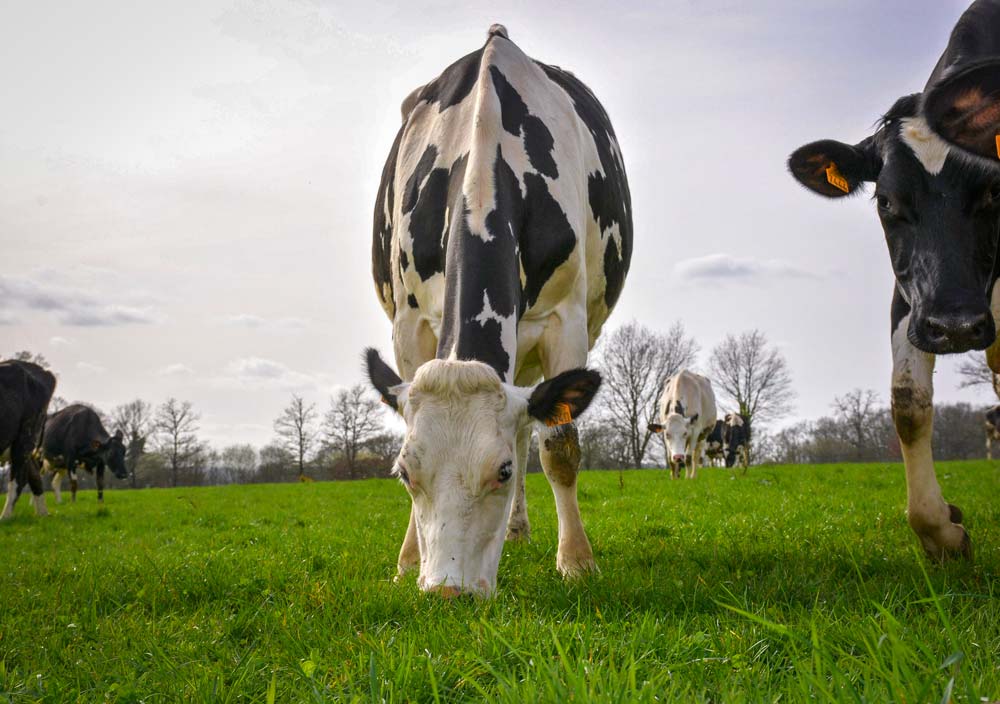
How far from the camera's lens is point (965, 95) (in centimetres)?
333

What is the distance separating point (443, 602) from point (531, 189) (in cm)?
302

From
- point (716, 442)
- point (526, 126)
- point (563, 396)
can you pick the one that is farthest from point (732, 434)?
point (563, 396)

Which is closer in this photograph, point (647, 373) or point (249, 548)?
point (249, 548)

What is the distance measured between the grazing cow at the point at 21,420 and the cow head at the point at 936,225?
12.5 m

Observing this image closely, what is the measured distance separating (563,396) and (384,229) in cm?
319

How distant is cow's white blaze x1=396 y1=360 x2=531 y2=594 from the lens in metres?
3.52

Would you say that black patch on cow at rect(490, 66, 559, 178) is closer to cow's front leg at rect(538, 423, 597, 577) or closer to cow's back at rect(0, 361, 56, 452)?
cow's front leg at rect(538, 423, 597, 577)

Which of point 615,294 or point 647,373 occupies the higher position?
point 647,373

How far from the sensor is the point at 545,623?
2850 mm

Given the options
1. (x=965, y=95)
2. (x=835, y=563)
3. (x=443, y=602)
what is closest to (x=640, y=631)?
(x=443, y=602)

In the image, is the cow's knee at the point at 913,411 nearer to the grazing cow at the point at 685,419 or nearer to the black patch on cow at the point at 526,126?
the black patch on cow at the point at 526,126

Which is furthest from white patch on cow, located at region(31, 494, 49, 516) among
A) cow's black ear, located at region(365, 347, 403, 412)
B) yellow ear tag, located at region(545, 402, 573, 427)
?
yellow ear tag, located at region(545, 402, 573, 427)

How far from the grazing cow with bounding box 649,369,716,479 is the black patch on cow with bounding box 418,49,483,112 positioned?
1527cm

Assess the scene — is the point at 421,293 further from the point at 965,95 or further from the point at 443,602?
the point at 965,95
